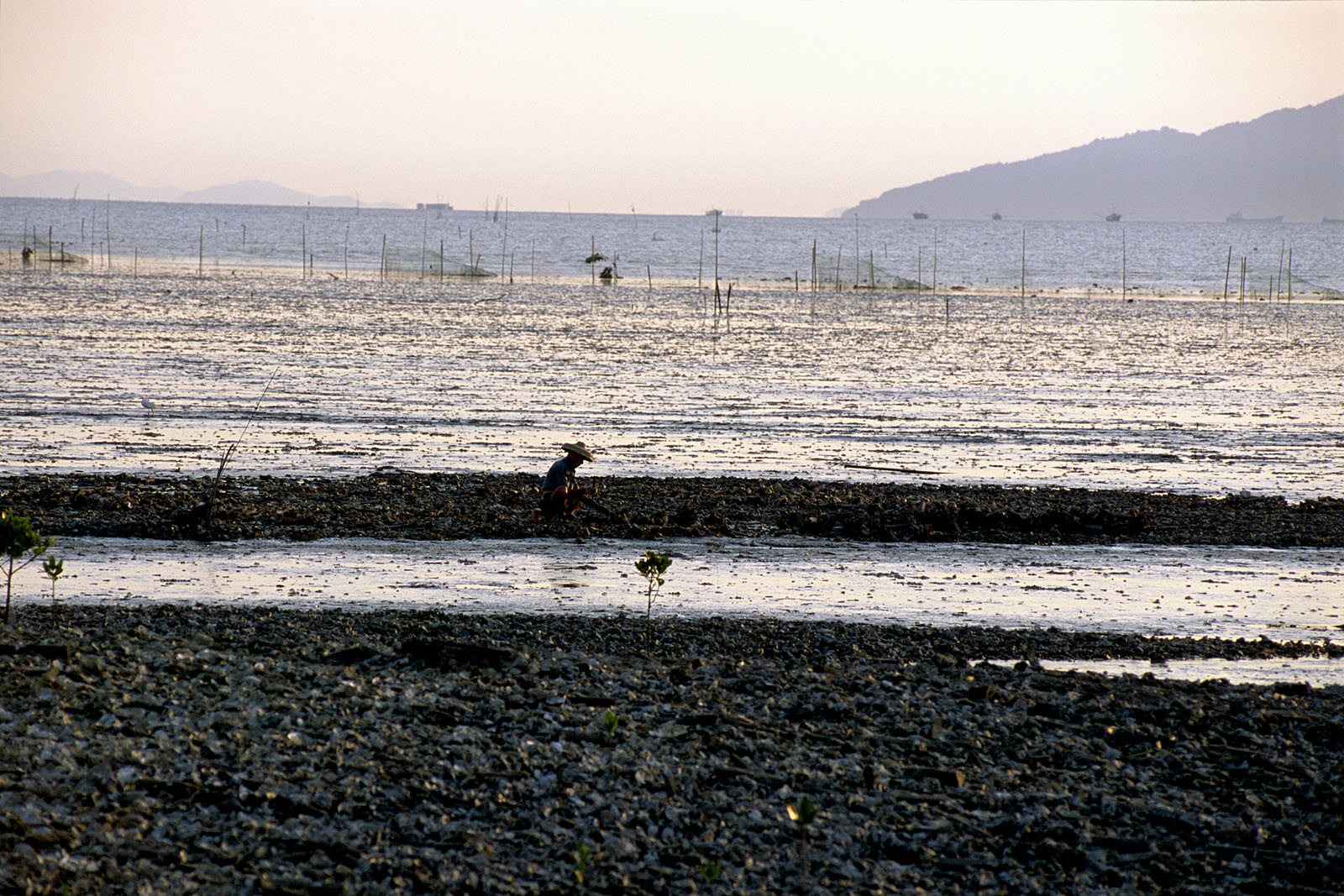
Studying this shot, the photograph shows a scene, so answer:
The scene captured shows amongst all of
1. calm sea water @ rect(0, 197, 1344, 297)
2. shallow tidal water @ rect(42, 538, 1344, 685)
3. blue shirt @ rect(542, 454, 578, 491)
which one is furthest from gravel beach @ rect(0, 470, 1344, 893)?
calm sea water @ rect(0, 197, 1344, 297)

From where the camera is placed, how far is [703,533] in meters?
12.2

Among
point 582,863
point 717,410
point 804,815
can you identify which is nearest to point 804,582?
point 804,815

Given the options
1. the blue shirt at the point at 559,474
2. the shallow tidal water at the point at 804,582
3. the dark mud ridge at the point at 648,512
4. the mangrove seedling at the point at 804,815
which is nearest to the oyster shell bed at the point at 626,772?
the mangrove seedling at the point at 804,815

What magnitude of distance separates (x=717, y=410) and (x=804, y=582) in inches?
430

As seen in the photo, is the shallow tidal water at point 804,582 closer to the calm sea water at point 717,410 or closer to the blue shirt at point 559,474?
the calm sea water at point 717,410

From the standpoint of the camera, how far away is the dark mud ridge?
12016 mm

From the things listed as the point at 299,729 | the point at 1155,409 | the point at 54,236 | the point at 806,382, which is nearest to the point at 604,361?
the point at 806,382

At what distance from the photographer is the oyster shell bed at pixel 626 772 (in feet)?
17.0

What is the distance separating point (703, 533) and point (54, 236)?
108202 mm

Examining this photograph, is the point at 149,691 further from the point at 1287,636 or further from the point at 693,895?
the point at 1287,636

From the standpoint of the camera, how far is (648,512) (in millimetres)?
12930

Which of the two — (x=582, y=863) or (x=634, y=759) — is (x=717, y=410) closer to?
(x=634, y=759)

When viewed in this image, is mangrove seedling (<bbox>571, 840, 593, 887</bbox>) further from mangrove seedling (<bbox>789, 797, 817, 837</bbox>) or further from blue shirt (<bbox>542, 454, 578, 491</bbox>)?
blue shirt (<bbox>542, 454, 578, 491</bbox>)

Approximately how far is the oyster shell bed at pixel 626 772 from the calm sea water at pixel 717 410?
2028 mm
